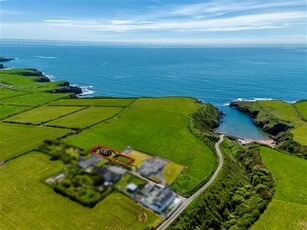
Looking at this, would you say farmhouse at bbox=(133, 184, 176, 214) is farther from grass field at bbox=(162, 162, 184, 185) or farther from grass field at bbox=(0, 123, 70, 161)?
grass field at bbox=(0, 123, 70, 161)

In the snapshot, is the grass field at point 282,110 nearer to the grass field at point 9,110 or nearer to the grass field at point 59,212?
the grass field at point 59,212

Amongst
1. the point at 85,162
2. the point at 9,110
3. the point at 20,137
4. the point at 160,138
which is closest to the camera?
the point at 85,162

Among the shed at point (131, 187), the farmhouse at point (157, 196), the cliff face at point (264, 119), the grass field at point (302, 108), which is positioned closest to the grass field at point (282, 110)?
the grass field at point (302, 108)

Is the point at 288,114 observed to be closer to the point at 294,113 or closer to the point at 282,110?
the point at 294,113

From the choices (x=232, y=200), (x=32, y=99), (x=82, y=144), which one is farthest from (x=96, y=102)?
(x=232, y=200)

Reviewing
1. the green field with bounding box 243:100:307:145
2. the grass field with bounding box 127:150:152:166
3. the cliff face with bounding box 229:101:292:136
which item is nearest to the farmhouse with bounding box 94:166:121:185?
the grass field with bounding box 127:150:152:166

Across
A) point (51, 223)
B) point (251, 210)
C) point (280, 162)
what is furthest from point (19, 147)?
point (280, 162)
